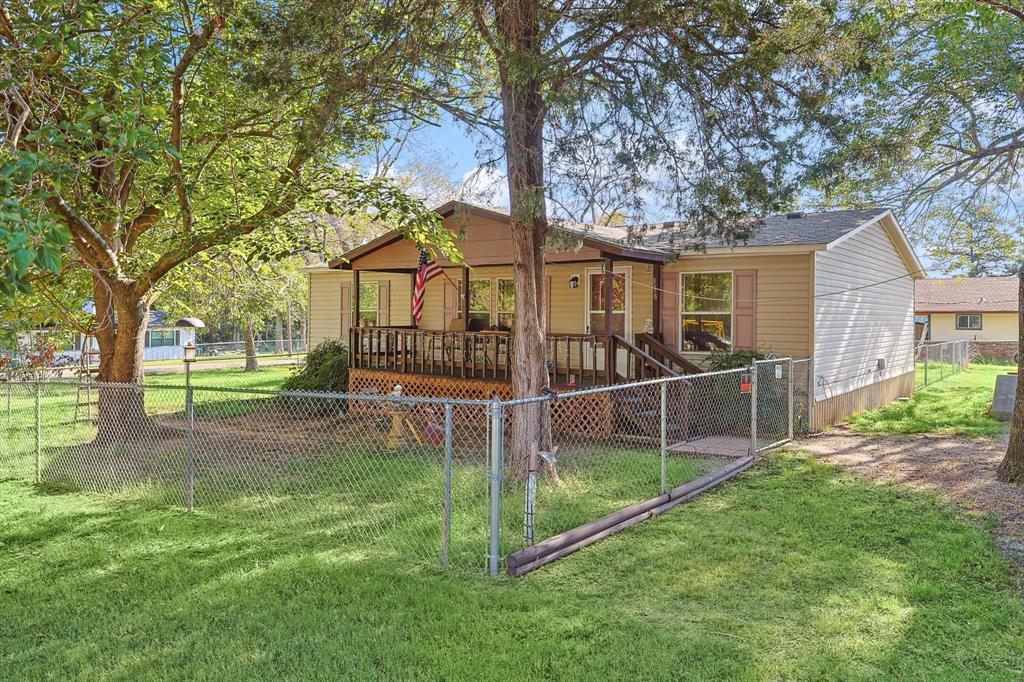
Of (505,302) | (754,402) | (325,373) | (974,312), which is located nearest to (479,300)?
(505,302)

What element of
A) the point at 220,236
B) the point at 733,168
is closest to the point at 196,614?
the point at 220,236

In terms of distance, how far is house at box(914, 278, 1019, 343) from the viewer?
112ft

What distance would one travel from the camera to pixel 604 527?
5.85 meters

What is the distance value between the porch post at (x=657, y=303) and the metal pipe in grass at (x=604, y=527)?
4.77 meters

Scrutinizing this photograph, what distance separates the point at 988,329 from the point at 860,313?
2709 cm

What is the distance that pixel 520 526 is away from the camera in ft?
20.1

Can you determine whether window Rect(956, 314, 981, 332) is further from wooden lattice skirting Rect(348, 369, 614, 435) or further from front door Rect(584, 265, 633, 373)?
wooden lattice skirting Rect(348, 369, 614, 435)

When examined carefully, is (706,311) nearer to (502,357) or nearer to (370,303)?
(502,357)

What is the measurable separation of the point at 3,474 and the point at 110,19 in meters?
5.67

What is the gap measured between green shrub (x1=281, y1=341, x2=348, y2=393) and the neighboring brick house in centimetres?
2988

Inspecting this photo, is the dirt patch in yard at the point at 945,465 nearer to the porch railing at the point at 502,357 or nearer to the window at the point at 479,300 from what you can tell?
the porch railing at the point at 502,357

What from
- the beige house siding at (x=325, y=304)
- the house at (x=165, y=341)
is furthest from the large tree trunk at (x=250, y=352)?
the beige house siding at (x=325, y=304)

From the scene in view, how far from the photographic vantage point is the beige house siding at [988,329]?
34.2 metres

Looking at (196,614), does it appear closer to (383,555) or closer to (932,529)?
(383,555)
